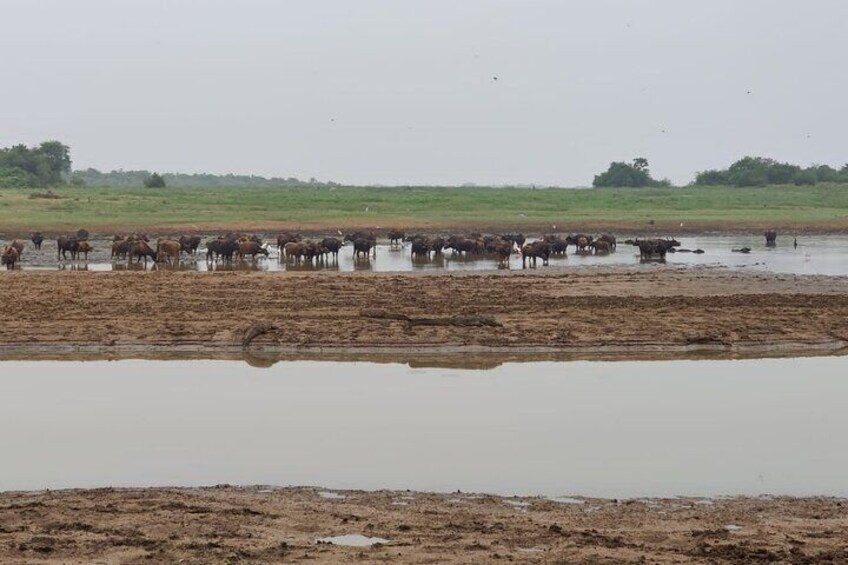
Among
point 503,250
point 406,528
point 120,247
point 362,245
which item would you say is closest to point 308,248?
point 362,245

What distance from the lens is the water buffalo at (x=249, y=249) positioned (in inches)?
1455

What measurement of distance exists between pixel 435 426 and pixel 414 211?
2215 inches

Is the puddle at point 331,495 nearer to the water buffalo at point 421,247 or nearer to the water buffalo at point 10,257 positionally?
the water buffalo at point 10,257

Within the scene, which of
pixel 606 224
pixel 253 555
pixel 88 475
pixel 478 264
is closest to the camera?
pixel 253 555

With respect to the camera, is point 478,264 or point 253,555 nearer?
point 253,555

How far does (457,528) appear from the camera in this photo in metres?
8.22

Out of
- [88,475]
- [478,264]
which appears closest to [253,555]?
[88,475]

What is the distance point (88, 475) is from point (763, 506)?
5434 millimetres

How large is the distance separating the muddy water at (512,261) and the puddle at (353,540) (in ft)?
82.4

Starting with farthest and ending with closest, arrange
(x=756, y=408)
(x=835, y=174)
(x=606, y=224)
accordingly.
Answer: (x=835, y=174) → (x=606, y=224) → (x=756, y=408)

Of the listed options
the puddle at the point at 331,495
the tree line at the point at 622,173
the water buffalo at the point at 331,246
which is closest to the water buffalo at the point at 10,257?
the water buffalo at the point at 331,246

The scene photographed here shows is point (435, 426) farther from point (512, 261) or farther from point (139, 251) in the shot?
point (512, 261)

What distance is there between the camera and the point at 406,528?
8.24 m

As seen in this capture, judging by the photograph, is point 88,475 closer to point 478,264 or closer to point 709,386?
point 709,386
